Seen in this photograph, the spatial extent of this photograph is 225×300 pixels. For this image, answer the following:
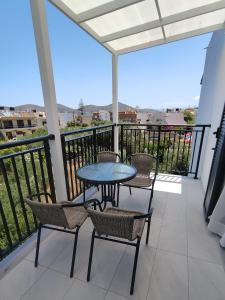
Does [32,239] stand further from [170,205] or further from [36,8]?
[36,8]

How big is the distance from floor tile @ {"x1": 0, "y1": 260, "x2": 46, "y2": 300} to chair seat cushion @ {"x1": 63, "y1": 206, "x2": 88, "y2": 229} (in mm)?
488

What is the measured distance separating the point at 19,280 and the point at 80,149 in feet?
5.66

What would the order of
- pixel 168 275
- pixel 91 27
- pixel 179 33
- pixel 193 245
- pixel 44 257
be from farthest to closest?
1. pixel 179 33
2. pixel 91 27
3. pixel 193 245
4. pixel 44 257
5. pixel 168 275

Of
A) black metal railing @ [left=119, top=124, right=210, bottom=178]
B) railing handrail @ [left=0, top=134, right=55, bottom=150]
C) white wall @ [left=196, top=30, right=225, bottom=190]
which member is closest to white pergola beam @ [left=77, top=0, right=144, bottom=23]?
railing handrail @ [left=0, top=134, right=55, bottom=150]

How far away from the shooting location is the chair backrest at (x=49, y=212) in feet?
3.86

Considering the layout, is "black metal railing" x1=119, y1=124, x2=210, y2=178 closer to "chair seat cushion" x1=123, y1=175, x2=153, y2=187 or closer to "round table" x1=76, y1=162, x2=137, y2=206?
"chair seat cushion" x1=123, y1=175, x2=153, y2=187

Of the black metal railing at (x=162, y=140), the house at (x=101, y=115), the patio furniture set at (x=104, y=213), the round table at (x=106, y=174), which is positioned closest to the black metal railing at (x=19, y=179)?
the patio furniture set at (x=104, y=213)

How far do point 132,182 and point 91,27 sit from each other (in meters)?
2.31

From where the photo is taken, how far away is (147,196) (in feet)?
8.68

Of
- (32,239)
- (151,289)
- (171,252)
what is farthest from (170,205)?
(32,239)

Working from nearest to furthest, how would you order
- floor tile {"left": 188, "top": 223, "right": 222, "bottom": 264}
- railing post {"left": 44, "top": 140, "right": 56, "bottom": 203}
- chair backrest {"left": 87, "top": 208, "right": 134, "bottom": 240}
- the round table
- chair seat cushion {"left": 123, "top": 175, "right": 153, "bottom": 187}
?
chair backrest {"left": 87, "top": 208, "right": 134, "bottom": 240}, floor tile {"left": 188, "top": 223, "right": 222, "bottom": 264}, the round table, railing post {"left": 44, "top": 140, "right": 56, "bottom": 203}, chair seat cushion {"left": 123, "top": 175, "right": 153, "bottom": 187}

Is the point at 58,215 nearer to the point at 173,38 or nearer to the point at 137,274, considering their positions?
the point at 137,274

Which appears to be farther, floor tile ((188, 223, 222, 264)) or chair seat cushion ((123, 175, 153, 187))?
chair seat cushion ((123, 175, 153, 187))

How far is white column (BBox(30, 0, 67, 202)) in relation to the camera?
4.78 ft
